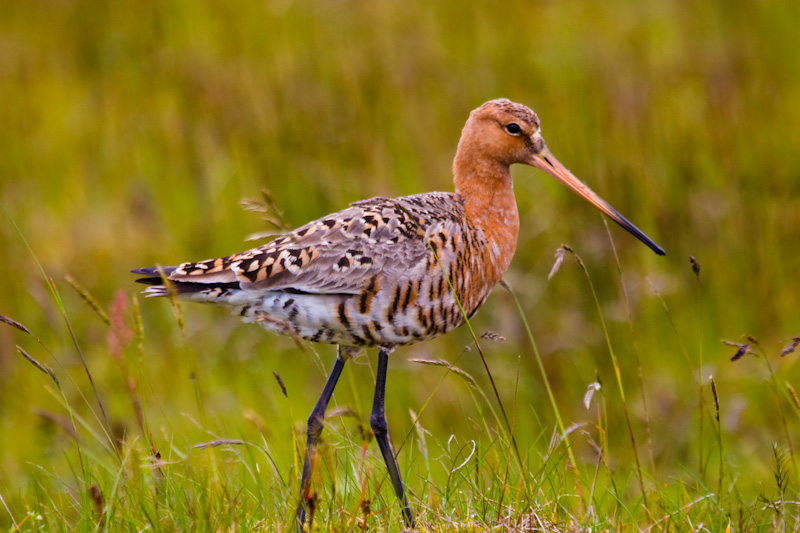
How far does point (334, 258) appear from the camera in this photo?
12.0 feet

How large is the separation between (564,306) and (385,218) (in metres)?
2.43

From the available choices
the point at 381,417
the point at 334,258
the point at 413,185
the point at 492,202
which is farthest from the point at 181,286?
the point at 413,185

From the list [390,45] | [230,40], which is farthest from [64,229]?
[390,45]

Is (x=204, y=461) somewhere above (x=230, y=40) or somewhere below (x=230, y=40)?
below

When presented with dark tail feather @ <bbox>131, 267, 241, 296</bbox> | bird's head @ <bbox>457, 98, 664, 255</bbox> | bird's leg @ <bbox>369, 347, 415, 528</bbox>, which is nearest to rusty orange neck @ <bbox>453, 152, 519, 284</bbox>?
bird's head @ <bbox>457, 98, 664, 255</bbox>

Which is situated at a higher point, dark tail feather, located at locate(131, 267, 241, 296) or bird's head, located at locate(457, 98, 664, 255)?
bird's head, located at locate(457, 98, 664, 255)

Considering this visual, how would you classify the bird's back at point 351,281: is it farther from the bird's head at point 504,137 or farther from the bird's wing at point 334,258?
the bird's head at point 504,137

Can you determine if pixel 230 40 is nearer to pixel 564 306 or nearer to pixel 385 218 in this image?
pixel 564 306

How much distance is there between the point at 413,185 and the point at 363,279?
3.13 meters

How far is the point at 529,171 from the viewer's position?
660cm

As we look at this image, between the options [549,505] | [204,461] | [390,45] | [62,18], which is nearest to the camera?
[204,461]

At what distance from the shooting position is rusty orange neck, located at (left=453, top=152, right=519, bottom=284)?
13.3 ft

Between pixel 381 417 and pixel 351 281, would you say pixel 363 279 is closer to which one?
pixel 351 281

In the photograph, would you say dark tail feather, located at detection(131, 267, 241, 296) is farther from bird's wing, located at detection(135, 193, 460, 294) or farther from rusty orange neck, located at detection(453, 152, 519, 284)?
rusty orange neck, located at detection(453, 152, 519, 284)
